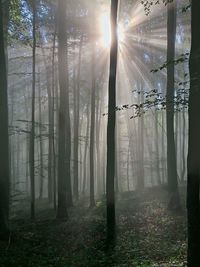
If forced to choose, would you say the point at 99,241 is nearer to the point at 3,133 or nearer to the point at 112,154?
the point at 112,154

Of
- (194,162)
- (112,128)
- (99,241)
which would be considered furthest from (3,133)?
(194,162)

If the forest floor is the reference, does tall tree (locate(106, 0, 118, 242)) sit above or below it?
above

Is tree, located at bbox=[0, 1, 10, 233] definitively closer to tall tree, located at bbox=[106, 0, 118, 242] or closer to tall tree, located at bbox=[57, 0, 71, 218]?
tall tree, located at bbox=[57, 0, 71, 218]

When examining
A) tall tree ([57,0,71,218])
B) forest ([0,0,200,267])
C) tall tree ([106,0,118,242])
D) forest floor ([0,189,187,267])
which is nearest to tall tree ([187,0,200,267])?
forest ([0,0,200,267])

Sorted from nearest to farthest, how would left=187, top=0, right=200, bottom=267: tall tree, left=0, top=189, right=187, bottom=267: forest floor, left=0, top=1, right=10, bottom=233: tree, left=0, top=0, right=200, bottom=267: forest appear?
left=187, top=0, right=200, bottom=267: tall tree < left=0, top=0, right=200, bottom=267: forest < left=0, top=189, right=187, bottom=267: forest floor < left=0, top=1, right=10, bottom=233: tree

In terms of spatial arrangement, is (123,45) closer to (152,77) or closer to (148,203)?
(152,77)

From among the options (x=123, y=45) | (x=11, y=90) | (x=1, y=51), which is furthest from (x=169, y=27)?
(x=11, y=90)

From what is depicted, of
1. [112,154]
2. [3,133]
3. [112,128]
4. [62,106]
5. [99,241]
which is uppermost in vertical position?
[62,106]

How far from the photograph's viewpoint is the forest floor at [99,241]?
1083 centimetres

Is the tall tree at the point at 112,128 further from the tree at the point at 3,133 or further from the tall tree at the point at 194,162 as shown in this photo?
the tall tree at the point at 194,162

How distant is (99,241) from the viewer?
1302 cm

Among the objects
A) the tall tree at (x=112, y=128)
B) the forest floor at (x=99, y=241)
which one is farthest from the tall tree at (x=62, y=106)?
the tall tree at (x=112, y=128)

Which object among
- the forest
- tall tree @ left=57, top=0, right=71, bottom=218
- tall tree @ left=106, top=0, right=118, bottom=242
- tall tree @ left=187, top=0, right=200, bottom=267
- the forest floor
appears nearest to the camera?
tall tree @ left=187, top=0, right=200, bottom=267

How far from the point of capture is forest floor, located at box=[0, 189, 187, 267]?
1083 cm
